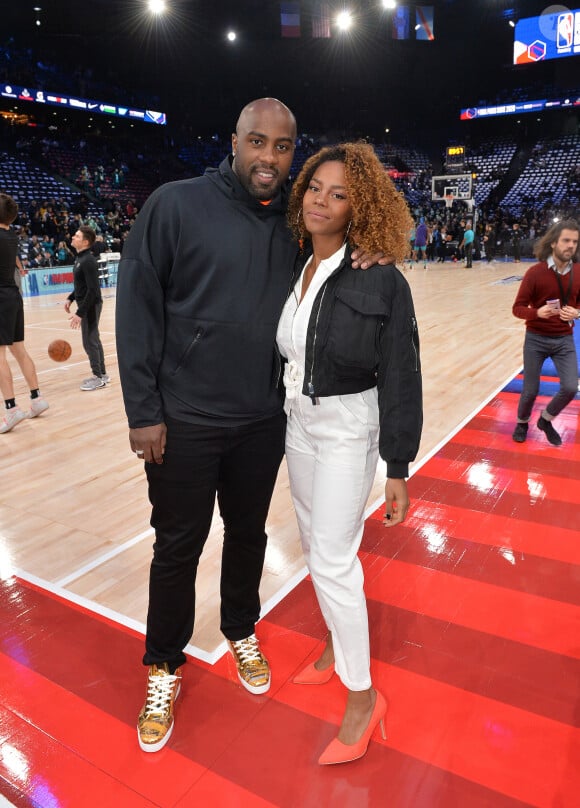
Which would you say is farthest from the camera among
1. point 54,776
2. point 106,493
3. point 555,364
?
point 555,364

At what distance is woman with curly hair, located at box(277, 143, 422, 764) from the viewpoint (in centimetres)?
160

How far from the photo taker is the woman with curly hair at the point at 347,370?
1603 millimetres

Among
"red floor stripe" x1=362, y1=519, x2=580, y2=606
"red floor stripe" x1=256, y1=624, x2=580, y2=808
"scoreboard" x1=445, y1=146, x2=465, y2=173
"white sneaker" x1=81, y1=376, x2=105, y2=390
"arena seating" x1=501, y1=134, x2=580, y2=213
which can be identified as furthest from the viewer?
"arena seating" x1=501, y1=134, x2=580, y2=213

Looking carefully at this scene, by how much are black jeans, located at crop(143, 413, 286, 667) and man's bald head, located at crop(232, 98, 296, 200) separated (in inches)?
27.4

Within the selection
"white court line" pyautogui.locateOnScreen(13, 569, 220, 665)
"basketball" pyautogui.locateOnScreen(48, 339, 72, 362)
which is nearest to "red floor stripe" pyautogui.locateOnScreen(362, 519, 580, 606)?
"white court line" pyautogui.locateOnScreen(13, 569, 220, 665)

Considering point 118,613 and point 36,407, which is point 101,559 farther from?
point 36,407

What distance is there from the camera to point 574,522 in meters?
3.16

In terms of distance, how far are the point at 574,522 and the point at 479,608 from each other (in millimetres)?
1033

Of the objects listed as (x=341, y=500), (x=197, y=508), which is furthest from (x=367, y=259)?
(x=197, y=508)

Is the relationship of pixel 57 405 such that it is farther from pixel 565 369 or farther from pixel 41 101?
pixel 41 101

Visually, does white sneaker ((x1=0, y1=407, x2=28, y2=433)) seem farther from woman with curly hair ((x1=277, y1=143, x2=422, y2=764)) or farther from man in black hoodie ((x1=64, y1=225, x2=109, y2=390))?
woman with curly hair ((x1=277, y1=143, x2=422, y2=764))

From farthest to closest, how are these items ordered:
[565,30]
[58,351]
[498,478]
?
[565,30], [58,351], [498,478]

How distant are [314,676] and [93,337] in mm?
4576

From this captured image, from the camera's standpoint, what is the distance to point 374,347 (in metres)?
1.62
